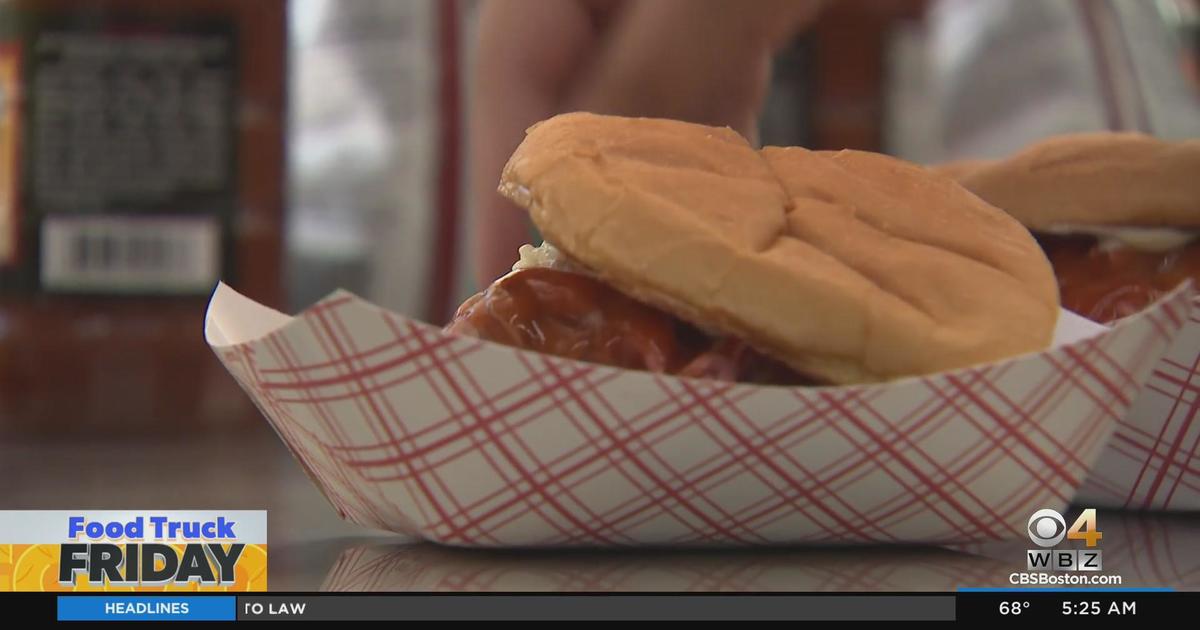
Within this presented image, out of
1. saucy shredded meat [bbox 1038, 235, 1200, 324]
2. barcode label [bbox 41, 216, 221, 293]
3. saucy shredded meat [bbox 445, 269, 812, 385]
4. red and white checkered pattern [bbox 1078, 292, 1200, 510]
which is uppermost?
barcode label [bbox 41, 216, 221, 293]

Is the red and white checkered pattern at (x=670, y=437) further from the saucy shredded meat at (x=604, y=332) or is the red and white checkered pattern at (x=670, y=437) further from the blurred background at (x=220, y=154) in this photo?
the blurred background at (x=220, y=154)

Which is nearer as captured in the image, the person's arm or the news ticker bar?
the news ticker bar

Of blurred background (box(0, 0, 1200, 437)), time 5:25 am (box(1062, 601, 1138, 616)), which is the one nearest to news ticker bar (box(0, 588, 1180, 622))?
time 5:25 am (box(1062, 601, 1138, 616))

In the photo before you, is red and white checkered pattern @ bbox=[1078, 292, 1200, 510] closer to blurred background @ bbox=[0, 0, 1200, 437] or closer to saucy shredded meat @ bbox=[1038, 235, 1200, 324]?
saucy shredded meat @ bbox=[1038, 235, 1200, 324]

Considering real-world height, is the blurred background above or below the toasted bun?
above

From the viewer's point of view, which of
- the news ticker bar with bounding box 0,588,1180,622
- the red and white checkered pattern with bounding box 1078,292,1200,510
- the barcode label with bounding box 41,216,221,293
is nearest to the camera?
the news ticker bar with bounding box 0,588,1180,622

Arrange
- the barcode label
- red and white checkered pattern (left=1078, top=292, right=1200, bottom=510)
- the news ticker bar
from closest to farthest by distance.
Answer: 1. the news ticker bar
2. red and white checkered pattern (left=1078, top=292, right=1200, bottom=510)
3. the barcode label

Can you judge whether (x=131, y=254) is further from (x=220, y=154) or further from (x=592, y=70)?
(x=592, y=70)

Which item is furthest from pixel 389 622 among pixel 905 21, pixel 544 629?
pixel 905 21
